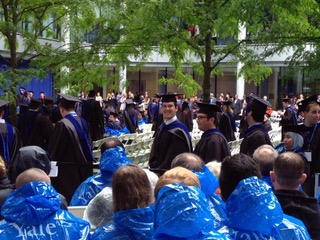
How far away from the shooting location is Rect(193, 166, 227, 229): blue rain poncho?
298cm

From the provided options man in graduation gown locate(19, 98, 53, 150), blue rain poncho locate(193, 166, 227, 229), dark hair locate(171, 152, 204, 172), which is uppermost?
dark hair locate(171, 152, 204, 172)

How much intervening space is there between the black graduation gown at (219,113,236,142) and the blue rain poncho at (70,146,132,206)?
9.45 meters

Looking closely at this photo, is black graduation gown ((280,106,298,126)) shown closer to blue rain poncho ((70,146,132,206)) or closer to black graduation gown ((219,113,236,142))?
black graduation gown ((219,113,236,142))

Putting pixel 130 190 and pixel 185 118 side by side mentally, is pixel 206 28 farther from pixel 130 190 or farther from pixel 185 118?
pixel 185 118

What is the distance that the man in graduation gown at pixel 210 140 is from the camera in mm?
5867

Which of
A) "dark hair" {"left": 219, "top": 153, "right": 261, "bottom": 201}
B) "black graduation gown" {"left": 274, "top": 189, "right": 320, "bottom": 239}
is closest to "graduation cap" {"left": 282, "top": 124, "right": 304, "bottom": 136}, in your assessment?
"black graduation gown" {"left": 274, "top": 189, "right": 320, "bottom": 239}

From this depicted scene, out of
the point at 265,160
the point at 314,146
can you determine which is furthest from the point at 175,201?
the point at 314,146

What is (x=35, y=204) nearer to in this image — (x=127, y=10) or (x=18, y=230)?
(x=18, y=230)

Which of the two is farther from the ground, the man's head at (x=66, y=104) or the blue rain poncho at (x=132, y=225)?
the man's head at (x=66, y=104)

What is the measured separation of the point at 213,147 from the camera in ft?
19.2

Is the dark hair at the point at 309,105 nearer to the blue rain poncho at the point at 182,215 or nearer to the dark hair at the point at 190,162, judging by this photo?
the dark hair at the point at 190,162

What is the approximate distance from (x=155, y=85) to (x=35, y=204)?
39252 mm

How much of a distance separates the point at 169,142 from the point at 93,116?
261 inches

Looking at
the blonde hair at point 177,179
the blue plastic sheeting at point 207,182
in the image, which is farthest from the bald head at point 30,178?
the blue plastic sheeting at point 207,182
